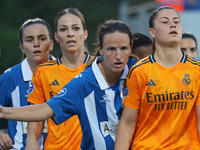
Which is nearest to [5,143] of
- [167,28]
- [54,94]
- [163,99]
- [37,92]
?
[37,92]

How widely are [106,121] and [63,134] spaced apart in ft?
2.22

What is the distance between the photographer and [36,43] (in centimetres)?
446

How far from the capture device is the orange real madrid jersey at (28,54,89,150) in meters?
3.83

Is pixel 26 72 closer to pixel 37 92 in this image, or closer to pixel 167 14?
pixel 37 92

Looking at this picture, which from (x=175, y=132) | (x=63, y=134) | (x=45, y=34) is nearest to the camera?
(x=175, y=132)

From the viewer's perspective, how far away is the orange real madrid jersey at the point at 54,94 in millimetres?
3828

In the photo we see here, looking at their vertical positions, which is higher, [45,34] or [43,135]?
[45,34]

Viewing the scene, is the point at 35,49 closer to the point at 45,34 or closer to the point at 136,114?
the point at 45,34

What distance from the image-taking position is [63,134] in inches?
152

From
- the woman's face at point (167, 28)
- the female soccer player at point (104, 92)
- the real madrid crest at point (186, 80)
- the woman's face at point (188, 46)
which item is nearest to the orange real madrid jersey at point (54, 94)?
the female soccer player at point (104, 92)

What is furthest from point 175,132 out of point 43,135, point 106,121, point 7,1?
point 7,1

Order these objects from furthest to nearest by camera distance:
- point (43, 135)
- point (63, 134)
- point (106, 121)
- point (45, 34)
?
1. point (45, 34)
2. point (43, 135)
3. point (63, 134)
4. point (106, 121)

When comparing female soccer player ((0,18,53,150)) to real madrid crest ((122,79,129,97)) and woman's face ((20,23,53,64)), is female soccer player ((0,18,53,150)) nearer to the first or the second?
woman's face ((20,23,53,64))

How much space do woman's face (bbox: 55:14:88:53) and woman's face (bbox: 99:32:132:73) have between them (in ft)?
2.51
